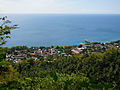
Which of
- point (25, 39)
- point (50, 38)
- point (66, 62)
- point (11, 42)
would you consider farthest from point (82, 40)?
point (66, 62)

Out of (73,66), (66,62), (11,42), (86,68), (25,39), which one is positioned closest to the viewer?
(86,68)

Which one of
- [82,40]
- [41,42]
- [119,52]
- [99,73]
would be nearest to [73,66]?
[99,73]

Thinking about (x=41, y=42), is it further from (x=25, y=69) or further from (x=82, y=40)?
(x=25, y=69)

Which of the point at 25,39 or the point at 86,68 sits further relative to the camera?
the point at 25,39

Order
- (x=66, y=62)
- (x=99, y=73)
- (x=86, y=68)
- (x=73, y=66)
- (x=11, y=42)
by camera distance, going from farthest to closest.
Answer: (x=11, y=42) < (x=66, y=62) < (x=73, y=66) < (x=86, y=68) < (x=99, y=73)

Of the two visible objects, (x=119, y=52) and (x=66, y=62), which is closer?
(x=119, y=52)

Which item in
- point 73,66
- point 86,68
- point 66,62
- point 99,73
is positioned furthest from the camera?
point 66,62

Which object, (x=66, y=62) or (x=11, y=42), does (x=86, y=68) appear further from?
(x=11, y=42)

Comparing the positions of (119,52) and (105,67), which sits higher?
(119,52)

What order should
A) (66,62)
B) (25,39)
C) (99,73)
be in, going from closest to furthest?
(99,73) → (66,62) → (25,39)
